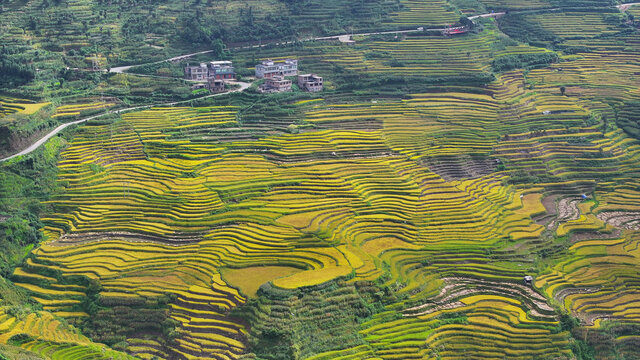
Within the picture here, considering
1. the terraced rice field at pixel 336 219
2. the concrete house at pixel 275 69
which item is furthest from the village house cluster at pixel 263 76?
the terraced rice field at pixel 336 219

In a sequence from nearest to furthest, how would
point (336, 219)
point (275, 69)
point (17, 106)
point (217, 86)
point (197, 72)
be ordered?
point (336, 219) → point (17, 106) → point (217, 86) → point (197, 72) → point (275, 69)

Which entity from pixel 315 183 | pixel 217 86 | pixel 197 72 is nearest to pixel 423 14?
pixel 217 86

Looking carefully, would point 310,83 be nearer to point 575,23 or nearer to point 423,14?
point 423,14

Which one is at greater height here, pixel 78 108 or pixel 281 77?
pixel 281 77

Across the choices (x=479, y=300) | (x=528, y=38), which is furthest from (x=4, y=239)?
(x=528, y=38)

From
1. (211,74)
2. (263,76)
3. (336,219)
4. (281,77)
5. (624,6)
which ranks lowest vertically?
(336,219)

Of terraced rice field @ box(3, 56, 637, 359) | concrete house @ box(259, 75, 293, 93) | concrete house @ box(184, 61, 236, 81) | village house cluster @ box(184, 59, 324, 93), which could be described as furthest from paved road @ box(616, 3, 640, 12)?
concrete house @ box(184, 61, 236, 81)

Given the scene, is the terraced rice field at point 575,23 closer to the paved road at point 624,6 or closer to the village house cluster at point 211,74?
the paved road at point 624,6

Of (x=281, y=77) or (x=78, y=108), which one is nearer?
(x=78, y=108)
